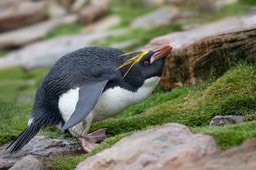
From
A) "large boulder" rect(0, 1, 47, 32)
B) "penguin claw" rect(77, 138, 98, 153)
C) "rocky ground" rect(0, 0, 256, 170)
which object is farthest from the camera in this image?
"large boulder" rect(0, 1, 47, 32)

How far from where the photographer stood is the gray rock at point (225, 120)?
6309 millimetres

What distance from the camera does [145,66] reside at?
6867 millimetres

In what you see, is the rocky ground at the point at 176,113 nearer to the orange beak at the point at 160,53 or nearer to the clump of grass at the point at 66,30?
the orange beak at the point at 160,53

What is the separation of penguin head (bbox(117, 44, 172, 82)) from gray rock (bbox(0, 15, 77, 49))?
45.4ft

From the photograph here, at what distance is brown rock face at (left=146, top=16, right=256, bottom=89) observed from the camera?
25.9ft

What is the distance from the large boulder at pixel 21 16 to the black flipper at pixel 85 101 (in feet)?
53.1

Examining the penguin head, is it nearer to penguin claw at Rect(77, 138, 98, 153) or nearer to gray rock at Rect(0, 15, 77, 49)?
penguin claw at Rect(77, 138, 98, 153)

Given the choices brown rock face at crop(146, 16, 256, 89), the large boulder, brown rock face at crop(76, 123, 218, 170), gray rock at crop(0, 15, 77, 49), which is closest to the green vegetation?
brown rock face at crop(146, 16, 256, 89)

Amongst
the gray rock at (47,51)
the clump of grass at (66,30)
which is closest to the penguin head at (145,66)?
the gray rock at (47,51)

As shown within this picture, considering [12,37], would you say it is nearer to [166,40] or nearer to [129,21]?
[129,21]

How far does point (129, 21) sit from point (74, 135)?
13.3 metres

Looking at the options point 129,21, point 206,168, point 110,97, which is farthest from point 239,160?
point 129,21

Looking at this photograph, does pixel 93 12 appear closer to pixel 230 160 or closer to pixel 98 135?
pixel 98 135

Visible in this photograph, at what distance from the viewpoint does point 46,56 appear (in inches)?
666
